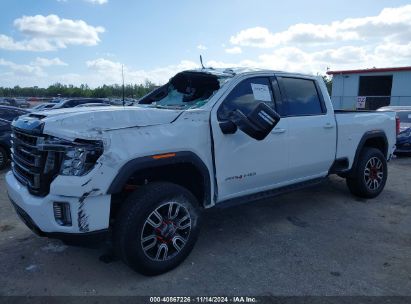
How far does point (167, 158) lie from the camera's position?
3.44 metres

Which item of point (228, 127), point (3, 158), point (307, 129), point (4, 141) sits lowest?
point (3, 158)

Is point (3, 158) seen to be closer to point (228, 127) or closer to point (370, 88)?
point (228, 127)

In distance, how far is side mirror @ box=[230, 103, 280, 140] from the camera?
3.73m

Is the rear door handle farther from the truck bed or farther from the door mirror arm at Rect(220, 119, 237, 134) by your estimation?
the truck bed

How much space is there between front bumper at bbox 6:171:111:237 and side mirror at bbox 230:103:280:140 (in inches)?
59.0

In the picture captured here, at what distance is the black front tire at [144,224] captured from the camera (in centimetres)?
323

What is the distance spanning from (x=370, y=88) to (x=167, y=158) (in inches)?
1389

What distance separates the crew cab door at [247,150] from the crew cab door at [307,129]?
0.16 meters

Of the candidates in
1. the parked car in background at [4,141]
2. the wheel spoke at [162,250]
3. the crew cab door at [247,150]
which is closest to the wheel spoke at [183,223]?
the wheel spoke at [162,250]

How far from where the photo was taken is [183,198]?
3580 millimetres

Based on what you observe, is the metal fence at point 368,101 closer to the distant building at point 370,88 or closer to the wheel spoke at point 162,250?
the distant building at point 370,88

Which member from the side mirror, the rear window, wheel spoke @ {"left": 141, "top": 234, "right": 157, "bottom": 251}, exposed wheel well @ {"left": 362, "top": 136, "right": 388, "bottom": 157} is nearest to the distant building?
the rear window

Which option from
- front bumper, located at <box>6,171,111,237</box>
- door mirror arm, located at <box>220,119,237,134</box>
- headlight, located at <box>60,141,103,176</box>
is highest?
door mirror arm, located at <box>220,119,237,134</box>

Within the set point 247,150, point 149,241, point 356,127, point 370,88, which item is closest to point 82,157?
point 149,241
